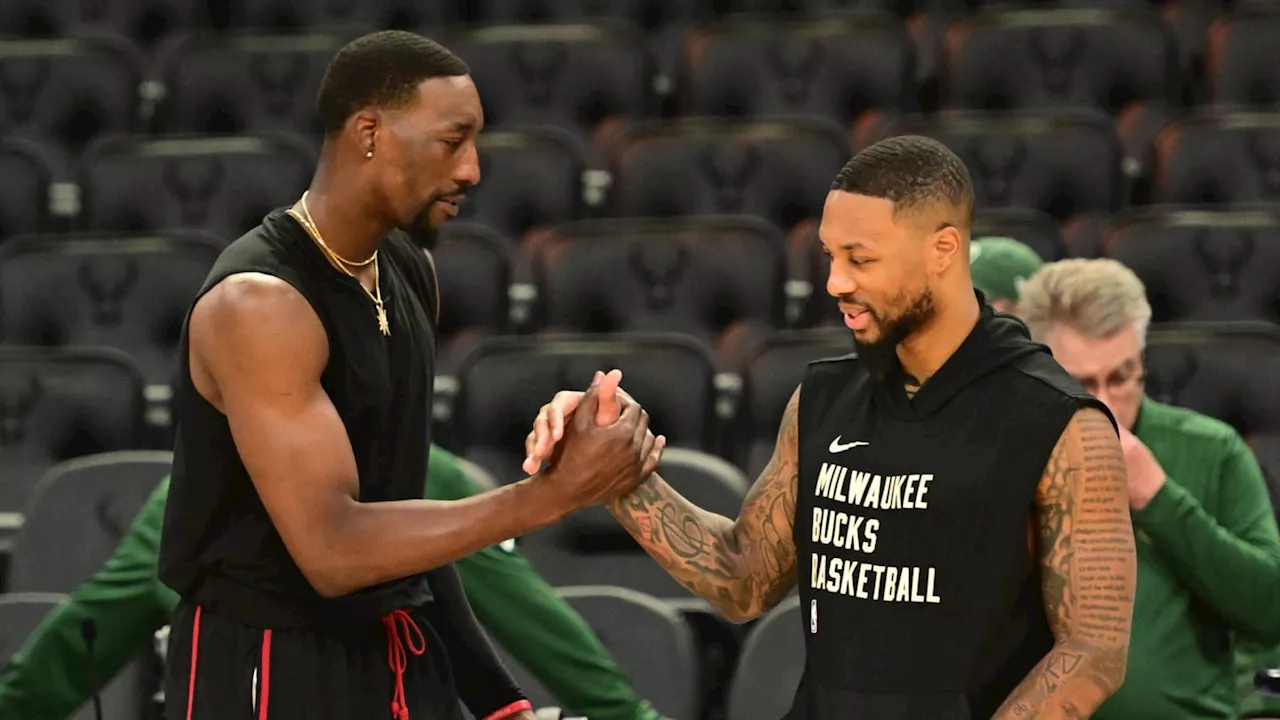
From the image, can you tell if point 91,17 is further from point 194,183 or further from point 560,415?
point 560,415

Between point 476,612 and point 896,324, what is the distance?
61.5 inches

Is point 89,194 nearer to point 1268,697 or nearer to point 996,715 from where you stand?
point 1268,697

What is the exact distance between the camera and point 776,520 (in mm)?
2877

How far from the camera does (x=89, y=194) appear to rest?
6758mm

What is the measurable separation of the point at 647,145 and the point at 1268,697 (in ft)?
10.5

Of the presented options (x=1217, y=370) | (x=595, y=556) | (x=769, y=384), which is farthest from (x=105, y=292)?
(x=1217, y=370)

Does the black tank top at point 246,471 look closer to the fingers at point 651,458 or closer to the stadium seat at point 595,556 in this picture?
the fingers at point 651,458

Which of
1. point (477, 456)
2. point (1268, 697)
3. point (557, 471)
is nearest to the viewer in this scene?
point (557, 471)

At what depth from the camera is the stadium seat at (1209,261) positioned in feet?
18.9

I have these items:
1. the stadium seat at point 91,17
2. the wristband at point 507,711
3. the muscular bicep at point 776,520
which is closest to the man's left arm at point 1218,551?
the muscular bicep at point 776,520

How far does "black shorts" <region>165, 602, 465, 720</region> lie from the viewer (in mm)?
2900

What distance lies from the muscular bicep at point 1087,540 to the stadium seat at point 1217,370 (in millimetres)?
2490

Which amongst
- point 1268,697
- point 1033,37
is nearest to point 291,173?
point 1033,37

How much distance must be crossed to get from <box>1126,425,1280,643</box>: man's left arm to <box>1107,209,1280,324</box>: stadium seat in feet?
7.01
